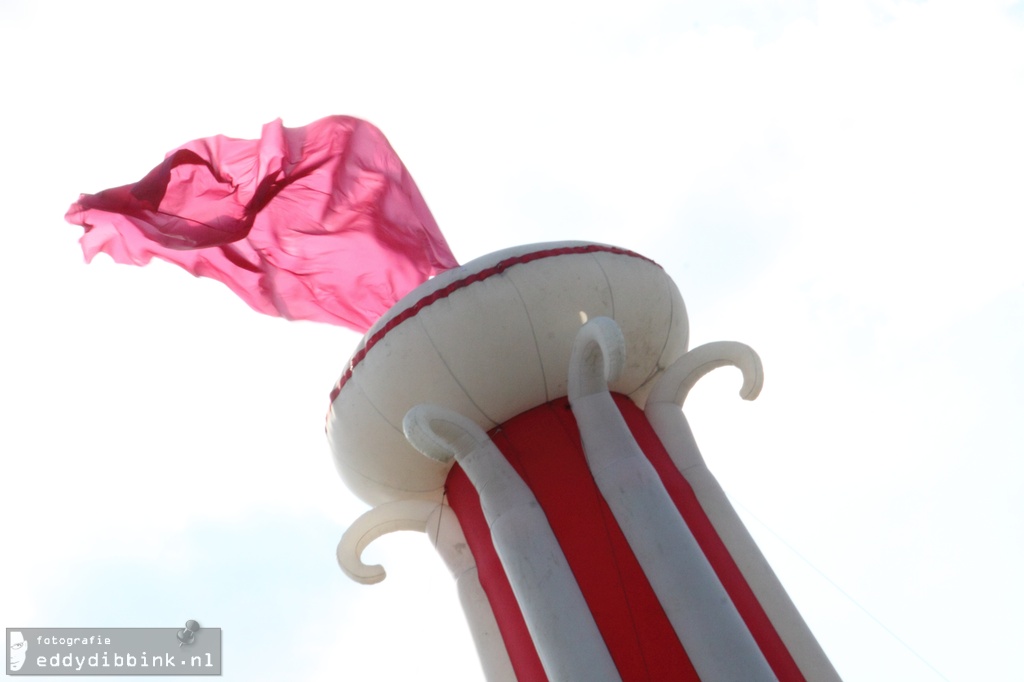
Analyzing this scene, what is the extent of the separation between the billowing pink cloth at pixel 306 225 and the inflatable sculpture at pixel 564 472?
293 cm

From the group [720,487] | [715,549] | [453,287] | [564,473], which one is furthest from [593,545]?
[453,287]

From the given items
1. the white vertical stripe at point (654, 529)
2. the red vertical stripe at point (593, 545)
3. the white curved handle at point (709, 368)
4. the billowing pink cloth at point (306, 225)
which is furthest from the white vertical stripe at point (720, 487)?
the billowing pink cloth at point (306, 225)

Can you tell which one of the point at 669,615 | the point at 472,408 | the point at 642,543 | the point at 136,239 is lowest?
the point at 669,615

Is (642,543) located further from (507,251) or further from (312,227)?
(312,227)

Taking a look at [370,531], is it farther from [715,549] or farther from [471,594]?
[715,549]

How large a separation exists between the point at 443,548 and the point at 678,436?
7.50 ft

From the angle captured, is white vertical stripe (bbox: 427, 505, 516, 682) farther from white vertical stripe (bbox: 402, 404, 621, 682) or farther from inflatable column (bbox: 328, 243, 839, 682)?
white vertical stripe (bbox: 402, 404, 621, 682)

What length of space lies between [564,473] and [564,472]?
0.01 m

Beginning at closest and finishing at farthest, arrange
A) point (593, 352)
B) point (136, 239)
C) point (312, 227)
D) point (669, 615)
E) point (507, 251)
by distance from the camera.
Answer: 1. point (669, 615)
2. point (593, 352)
3. point (507, 251)
4. point (136, 239)
5. point (312, 227)

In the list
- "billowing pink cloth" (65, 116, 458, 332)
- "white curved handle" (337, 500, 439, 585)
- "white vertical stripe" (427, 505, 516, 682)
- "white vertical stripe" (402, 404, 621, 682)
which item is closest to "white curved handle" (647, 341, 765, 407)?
"white vertical stripe" (402, 404, 621, 682)

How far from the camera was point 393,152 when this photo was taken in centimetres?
1243

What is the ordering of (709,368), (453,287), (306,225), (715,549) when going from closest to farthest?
(715,549) < (453,287) < (709,368) < (306,225)

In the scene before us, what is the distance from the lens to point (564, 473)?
8.34m

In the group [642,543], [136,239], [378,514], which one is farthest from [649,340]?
[136,239]
